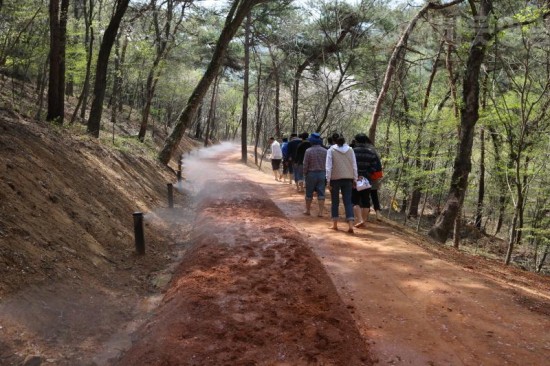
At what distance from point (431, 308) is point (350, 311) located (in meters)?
1.03

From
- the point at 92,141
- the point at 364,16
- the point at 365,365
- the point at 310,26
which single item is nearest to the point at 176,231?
the point at 92,141

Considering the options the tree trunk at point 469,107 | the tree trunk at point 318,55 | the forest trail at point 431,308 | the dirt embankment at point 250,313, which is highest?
the tree trunk at point 318,55

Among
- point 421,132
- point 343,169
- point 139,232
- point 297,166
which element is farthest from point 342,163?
point 421,132

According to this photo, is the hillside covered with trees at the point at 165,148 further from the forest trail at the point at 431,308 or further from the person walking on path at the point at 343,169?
the person walking on path at the point at 343,169

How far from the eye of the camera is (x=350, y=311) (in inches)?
198

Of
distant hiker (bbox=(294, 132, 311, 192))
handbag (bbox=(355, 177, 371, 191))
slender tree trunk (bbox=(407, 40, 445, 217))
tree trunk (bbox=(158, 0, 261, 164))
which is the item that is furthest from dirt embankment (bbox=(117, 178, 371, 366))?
slender tree trunk (bbox=(407, 40, 445, 217))

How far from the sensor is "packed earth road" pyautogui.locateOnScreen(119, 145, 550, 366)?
13.3 ft

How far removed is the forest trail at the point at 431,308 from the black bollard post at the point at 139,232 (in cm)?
321

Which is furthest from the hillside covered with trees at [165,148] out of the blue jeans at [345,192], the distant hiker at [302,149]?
the distant hiker at [302,149]

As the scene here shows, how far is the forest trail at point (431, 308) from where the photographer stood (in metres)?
4.06

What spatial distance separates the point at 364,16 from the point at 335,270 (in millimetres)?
18422

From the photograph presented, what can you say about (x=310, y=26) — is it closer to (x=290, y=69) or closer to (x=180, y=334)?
(x=290, y=69)

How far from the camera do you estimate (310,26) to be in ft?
81.3

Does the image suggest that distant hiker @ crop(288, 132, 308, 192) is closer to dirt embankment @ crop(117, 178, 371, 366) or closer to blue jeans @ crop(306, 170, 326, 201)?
blue jeans @ crop(306, 170, 326, 201)
